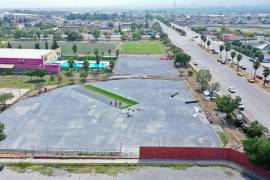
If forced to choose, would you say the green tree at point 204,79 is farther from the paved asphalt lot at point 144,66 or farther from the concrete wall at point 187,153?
the concrete wall at point 187,153

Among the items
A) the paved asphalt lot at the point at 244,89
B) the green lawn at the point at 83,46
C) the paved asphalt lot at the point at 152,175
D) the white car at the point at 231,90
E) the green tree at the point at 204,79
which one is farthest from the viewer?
the green lawn at the point at 83,46

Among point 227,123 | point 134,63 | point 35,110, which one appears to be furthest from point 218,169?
point 134,63

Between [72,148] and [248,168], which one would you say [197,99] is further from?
[72,148]

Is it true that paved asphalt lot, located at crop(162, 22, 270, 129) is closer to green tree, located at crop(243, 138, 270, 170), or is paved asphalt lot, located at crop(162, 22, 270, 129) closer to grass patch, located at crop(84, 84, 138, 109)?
green tree, located at crop(243, 138, 270, 170)

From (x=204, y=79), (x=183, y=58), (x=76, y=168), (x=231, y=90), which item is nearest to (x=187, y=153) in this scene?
(x=76, y=168)

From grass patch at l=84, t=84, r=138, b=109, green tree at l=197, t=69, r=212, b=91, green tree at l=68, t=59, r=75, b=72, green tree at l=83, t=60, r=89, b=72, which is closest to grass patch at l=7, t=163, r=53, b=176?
grass patch at l=84, t=84, r=138, b=109

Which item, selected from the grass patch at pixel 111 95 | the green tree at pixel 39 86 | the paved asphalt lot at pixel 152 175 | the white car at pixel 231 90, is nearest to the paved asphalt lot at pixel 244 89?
the white car at pixel 231 90
